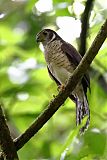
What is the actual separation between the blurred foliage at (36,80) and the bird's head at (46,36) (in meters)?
0.14

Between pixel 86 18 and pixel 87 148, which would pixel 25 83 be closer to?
pixel 86 18

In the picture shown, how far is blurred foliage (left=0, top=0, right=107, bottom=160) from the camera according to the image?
3559 millimetres

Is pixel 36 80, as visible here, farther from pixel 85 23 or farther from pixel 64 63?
pixel 85 23

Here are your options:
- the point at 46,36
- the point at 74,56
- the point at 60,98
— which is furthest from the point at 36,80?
the point at 60,98

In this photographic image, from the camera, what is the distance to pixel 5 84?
4.43 metres

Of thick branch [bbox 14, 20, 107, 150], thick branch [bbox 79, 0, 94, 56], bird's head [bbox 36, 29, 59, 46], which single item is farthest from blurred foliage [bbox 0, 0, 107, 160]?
thick branch [bbox 14, 20, 107, 150]

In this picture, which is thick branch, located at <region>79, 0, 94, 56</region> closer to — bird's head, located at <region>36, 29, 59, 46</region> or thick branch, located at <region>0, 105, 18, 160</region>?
bird's head, located at <region>36, 29, 59, 46</region>

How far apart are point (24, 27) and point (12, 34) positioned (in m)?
0.96

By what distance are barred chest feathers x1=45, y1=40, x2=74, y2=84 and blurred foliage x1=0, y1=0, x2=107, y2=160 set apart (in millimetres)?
113

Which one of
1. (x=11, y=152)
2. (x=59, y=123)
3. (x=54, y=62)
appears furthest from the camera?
(x=59, y=123)

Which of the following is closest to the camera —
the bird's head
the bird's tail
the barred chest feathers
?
the bird's tail

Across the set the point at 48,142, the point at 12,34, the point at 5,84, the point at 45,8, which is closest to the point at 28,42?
the point at 12,34

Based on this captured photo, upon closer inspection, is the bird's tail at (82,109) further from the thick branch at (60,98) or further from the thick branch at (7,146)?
the thick branch at (7,146)

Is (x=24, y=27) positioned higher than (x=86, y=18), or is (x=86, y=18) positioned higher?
(x=86, y=18)
